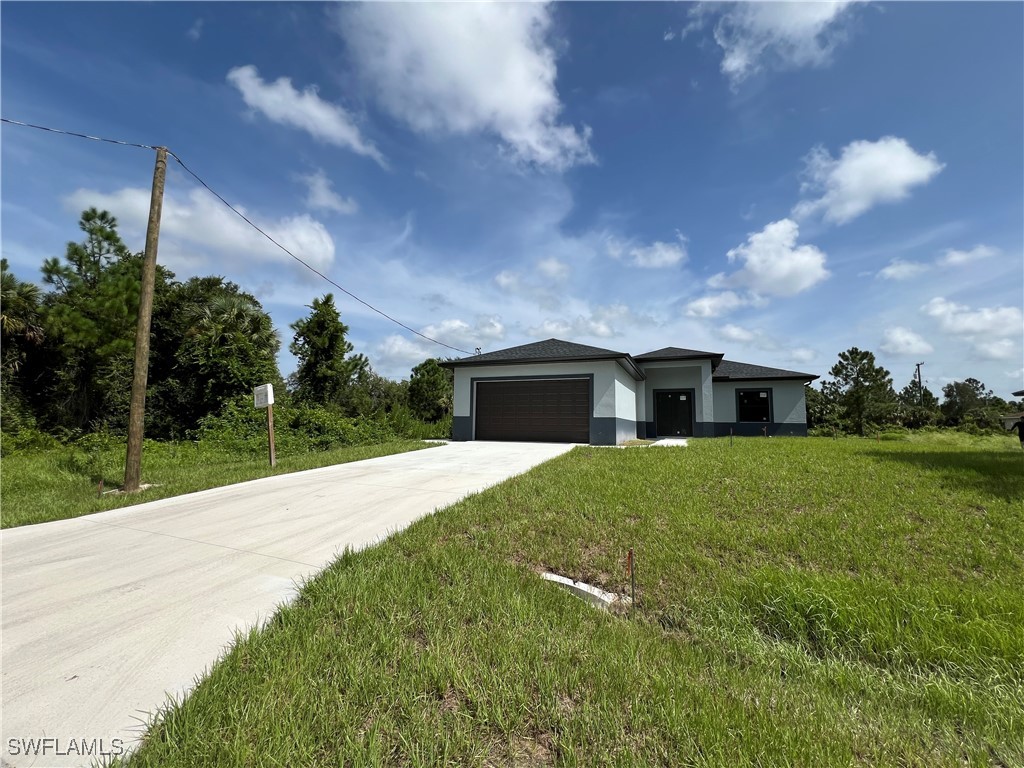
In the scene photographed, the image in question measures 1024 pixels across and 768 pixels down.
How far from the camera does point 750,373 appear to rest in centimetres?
2077

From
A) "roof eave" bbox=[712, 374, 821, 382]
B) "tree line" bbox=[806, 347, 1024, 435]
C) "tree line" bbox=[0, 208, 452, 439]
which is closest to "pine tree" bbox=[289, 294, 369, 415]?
"tree line" bbox=[0, 208, 452, 439]

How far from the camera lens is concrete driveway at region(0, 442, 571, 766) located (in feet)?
6.56

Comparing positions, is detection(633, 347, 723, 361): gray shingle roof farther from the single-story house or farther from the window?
the window

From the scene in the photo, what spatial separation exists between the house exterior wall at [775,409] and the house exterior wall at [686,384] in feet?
2.28

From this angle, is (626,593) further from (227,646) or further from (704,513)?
(227,646)

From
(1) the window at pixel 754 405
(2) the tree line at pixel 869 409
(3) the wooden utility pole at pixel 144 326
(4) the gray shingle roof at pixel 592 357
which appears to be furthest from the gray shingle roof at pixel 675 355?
(3) the wooden utility pole at pixel 144 326

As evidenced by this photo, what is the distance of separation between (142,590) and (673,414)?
2012 cm

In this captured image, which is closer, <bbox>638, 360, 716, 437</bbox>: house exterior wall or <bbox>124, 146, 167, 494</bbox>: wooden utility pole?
<bbox>124, 146, 167, 494</bbox>: wooden utility pole

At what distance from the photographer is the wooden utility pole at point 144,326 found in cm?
730

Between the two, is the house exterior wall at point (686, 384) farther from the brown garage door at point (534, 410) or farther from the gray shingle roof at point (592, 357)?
the brown garage door at point (534, 410)

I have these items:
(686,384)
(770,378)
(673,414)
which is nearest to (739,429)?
(770,378)

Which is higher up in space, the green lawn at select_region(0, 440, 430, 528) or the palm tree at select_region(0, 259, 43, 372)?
the palm tree at select_region(0, 259, 43, 372)

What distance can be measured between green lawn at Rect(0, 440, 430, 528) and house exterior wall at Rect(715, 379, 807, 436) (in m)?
15.6

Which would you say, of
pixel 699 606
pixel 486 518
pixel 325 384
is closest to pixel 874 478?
pixel 699 606
